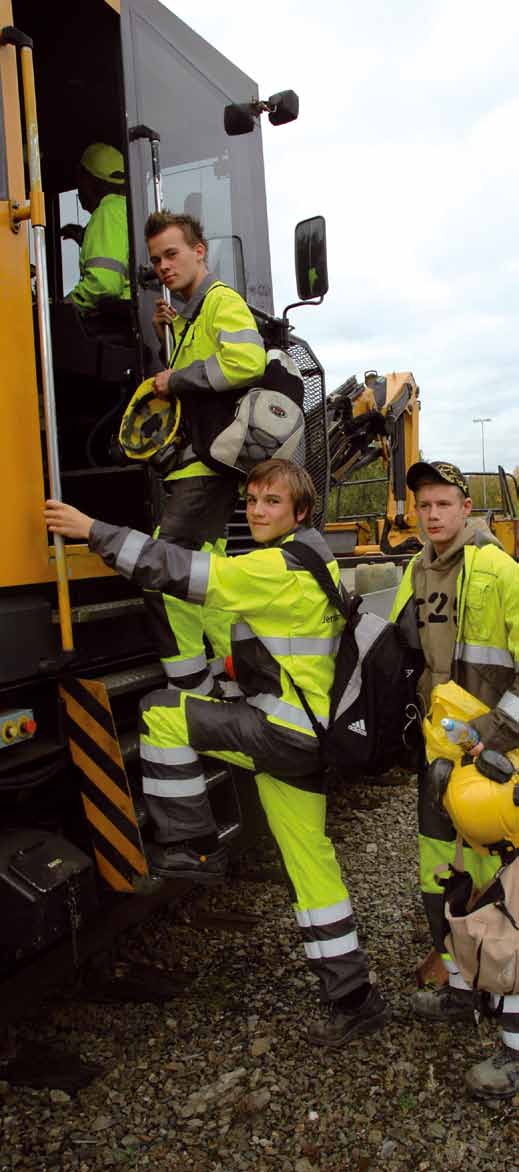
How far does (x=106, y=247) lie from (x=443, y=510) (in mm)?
1644

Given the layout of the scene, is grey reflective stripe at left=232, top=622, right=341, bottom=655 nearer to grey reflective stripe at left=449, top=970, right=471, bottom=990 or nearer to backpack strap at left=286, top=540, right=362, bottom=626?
backpack strap at left=286, top=540, right=362, bottom=626

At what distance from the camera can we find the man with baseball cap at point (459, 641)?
2557 millimetres

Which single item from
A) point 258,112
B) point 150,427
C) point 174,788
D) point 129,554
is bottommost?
point 174,788

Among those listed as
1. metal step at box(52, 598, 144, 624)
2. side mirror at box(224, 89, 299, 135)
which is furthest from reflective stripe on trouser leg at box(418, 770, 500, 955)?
side mirror at box(224, 89, 299, 135)

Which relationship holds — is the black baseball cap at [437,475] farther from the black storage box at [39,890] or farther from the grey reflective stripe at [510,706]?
the black storage box at [39,890]

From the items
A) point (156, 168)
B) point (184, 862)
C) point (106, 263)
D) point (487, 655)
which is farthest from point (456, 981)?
point (156, 168)

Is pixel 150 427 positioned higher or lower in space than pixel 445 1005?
higher

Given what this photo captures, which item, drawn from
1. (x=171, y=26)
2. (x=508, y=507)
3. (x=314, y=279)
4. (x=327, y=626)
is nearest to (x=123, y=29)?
(x=171, y=26)

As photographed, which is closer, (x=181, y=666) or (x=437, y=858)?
(x=437, y=858)

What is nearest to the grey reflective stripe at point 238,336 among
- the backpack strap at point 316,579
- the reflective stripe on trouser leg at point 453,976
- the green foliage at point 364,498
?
the backpack strap at point 316,579

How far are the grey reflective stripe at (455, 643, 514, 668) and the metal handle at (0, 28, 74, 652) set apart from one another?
114 cm

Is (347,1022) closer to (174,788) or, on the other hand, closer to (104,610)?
(174,788)

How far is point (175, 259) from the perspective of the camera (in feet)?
10.1

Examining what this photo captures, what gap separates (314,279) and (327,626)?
80.1 inches
